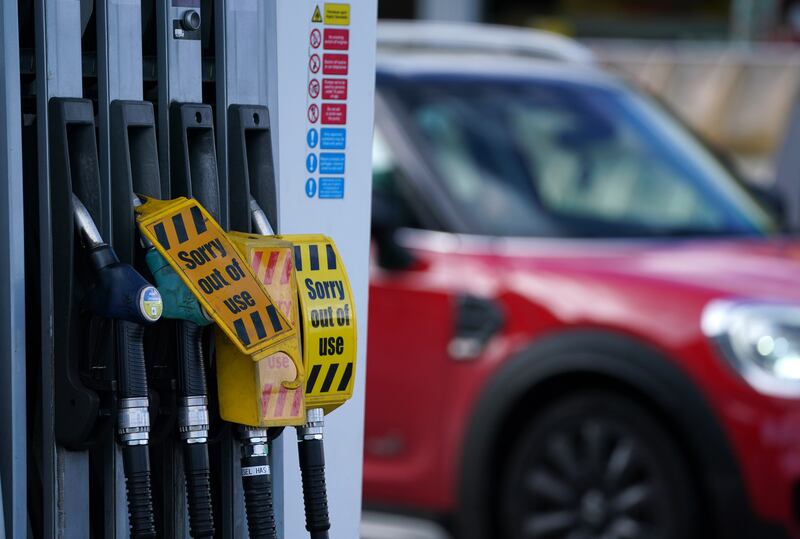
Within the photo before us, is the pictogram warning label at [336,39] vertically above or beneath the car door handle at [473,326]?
above

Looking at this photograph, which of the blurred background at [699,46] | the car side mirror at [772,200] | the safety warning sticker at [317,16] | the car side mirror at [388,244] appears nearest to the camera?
the safety warning sticker at [317,16]

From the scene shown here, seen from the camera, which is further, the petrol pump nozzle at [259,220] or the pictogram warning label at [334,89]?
the pictogram warning label at [334,89]

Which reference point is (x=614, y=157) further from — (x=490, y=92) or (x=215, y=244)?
(x=215, y=244)

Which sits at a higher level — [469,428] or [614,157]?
[614,157]

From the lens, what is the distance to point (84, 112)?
5.99ft

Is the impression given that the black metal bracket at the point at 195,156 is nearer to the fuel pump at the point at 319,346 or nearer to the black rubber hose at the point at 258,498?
the fuel pump at the point at 319,346

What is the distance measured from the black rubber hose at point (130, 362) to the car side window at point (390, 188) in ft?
11.4

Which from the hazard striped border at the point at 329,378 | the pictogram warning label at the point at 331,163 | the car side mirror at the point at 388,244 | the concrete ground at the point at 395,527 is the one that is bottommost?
the concrete ground at the point at 395,527

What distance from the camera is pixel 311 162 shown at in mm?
2178

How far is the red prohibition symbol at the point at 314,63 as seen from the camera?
2.16 m

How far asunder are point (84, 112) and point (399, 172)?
3.59m

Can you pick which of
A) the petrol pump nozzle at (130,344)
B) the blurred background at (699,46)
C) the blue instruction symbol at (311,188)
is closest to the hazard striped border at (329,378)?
the petrol pump nozzle at (130,344)

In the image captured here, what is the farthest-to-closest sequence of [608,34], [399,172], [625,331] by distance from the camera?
[608,34]
[399,172]
[625,331]

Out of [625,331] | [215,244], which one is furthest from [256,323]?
[625,331]
